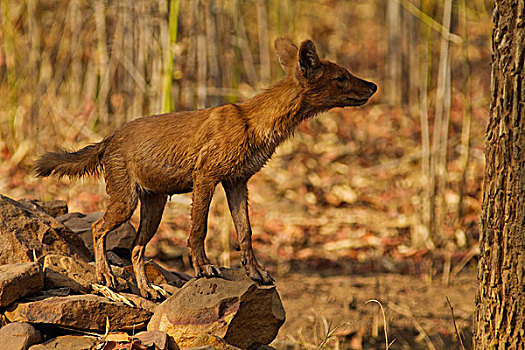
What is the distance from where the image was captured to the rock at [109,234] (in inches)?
187

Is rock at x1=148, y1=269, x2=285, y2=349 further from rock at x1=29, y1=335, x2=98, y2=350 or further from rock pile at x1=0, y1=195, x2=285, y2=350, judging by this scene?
rock at x1=29, y1=335, x2=98, y2=350

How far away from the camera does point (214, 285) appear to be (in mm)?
3770

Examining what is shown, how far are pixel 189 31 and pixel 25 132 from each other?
9.37 ft

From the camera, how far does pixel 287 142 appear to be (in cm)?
784

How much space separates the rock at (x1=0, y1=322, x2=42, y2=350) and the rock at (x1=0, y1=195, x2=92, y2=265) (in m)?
0.61

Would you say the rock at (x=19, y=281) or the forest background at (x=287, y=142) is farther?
the forest background at (x=287, y=142)

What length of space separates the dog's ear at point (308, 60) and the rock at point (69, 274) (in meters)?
1.69

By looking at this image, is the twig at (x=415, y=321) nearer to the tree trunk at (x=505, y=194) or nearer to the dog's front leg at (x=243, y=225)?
the tree trunk at (x=505, y=194)

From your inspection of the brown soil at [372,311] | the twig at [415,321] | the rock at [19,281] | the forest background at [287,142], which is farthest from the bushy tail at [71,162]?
the twig at [415,321]

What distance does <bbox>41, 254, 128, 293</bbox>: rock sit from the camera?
384 centimetres

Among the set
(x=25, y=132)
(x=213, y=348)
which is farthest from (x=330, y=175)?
(x=213, y=348)

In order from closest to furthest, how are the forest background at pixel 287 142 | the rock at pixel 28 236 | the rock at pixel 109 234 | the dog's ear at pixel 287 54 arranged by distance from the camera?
the dog's ear at pixel 287 54
the rock at pixel 28 236
the rock at pixel 109 234
the forest background at pixel 287 142

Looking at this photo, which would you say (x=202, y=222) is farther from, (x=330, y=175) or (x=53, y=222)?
(x=330, y=175)

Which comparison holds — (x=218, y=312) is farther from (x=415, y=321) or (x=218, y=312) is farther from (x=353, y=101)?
(x=415, y=321)
